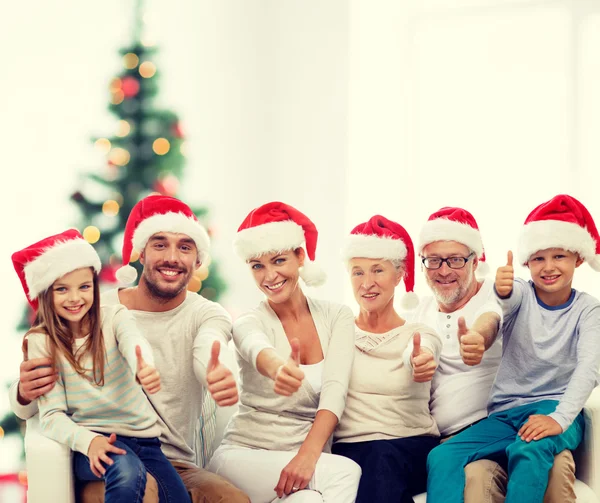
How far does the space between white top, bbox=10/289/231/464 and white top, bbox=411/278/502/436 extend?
0.76 meters

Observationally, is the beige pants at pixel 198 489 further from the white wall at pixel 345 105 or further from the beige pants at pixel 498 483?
the white wall at pixel 345 105

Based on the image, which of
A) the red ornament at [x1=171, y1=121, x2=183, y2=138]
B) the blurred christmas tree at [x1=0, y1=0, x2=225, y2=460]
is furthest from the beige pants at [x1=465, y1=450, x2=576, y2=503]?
the red ornament at [x1=171, y1=121, x2=183, y2=138]

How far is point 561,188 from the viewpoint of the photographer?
168 inches

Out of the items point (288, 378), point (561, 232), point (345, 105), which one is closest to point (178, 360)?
point (288, 378)

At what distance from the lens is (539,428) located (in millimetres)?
2174

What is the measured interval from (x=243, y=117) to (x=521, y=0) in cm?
189

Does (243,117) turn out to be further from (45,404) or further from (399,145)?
(45,404)

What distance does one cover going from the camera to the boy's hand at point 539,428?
7.11 feet

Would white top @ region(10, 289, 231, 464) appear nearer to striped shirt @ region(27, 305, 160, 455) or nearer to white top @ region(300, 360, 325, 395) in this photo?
striped shirt @ region(27, 305, 160, 455)

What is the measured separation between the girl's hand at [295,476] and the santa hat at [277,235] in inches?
23.8

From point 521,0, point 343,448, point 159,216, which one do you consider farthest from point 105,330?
point 521,0

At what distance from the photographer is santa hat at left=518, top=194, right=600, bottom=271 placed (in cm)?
247

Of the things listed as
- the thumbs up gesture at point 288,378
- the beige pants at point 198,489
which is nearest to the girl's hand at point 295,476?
the beige pants at point 198,489

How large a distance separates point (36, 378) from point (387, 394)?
→ 108 cm
